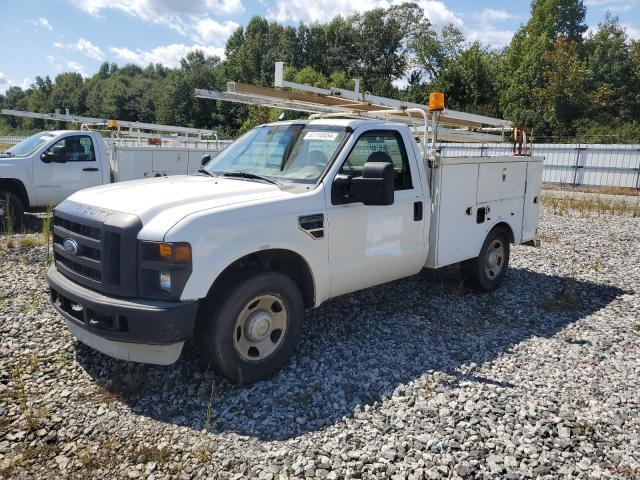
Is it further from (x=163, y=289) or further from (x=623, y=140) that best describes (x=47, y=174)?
(x=623, y=140)

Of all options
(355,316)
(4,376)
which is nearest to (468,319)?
(355,316)

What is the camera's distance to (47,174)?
33.0 feet

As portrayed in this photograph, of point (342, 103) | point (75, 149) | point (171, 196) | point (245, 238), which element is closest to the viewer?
point (245, 238)

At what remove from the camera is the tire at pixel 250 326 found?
3.69 metres

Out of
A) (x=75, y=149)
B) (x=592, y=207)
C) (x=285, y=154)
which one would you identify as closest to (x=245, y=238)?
(x=285, y=154)

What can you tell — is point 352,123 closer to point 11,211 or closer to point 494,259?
point 494,259

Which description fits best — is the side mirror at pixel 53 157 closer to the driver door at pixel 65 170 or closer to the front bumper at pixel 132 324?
the driver door at pixel 65 170

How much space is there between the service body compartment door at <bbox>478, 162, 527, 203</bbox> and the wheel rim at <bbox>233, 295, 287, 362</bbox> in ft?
10.2

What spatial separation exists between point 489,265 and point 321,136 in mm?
3056

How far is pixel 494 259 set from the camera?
6559 mm

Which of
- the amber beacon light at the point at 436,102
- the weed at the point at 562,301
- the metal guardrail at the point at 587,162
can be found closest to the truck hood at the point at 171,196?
the amber beacon light at the point at 436,102

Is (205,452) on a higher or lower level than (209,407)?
lower

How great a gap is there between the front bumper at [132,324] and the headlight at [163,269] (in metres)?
0.07

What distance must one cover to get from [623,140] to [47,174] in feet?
86.4
